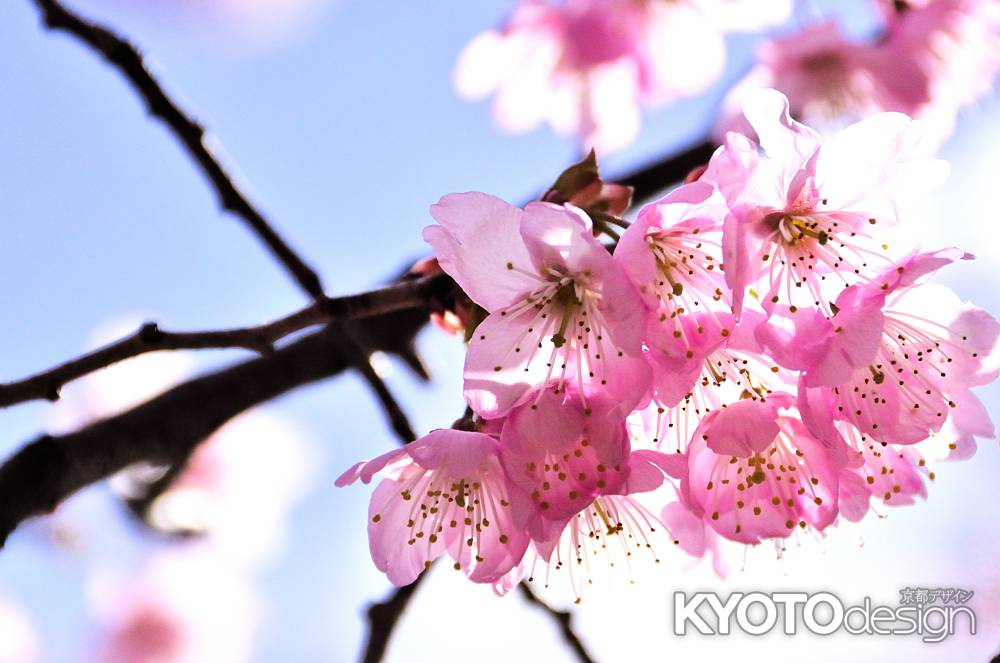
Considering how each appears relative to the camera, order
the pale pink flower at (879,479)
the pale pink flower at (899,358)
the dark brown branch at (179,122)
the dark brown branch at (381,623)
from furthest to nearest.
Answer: the dark brown branch at (381,623)
the dark brown branch at (179,122)
the pale pink flower at (879,479)
the pale pink flower at (899,358)

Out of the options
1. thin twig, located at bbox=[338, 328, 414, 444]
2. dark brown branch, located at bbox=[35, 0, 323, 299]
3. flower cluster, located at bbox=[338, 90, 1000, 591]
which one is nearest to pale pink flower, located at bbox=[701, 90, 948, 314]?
flower cluster, located at bbox=[338, 90, 1000, 591]

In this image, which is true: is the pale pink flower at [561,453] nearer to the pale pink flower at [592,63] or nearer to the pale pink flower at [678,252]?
the pale pink flower at [678,252]

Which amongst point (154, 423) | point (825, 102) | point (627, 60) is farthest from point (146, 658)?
point (825, 102)

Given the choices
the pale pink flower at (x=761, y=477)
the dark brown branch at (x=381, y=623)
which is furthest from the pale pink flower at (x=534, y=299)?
the dark brown branch at (x=381, y=623)

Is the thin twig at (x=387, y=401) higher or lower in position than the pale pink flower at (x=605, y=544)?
higher

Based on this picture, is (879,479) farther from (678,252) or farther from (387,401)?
(387,401)

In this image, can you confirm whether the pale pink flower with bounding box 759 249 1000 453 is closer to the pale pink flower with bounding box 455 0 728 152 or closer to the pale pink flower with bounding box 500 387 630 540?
the pale pink flower with bounding box 500 387 630 540

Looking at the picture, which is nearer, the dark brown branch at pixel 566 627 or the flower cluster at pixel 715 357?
the flower cluster at pixel 715 357
